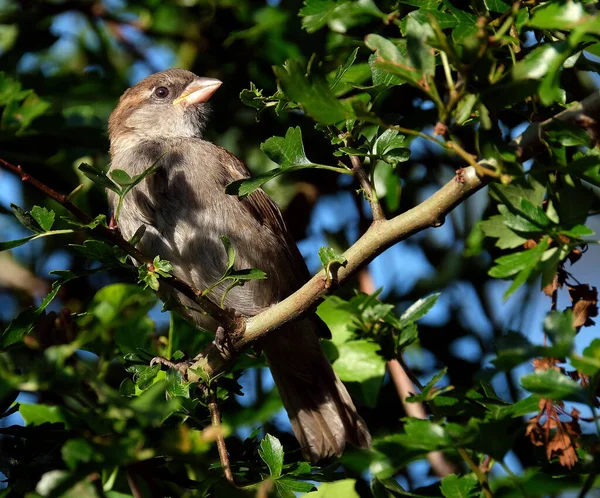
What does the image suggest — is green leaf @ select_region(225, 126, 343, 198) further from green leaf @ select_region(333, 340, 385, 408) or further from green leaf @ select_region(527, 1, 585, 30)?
green leaf @ select_region(333, 340, 385, 408)

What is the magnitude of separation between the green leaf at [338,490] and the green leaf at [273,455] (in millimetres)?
273

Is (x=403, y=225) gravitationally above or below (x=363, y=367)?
above

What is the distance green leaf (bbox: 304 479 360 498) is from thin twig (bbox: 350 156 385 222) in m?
1.04

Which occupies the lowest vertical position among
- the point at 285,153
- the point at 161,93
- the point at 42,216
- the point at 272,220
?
the point at 272,220

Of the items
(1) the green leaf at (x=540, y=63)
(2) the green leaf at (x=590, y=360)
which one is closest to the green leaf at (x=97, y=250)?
(1) the green leaf at (x=540, y=63)

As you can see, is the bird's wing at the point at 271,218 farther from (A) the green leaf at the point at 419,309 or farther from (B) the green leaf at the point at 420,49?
(B) the green leaf at the point at 420,49

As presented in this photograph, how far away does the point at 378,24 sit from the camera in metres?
3.80

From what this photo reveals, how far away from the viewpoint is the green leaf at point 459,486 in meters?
2.42

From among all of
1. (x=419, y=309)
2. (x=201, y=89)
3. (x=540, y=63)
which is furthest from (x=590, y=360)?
(x=201, y=89)

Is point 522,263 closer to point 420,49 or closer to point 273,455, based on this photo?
point 420,49

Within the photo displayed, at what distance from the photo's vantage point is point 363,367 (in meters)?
4.25

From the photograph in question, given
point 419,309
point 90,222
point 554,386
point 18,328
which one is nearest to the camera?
point 554,386

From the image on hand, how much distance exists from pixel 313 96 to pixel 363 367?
2264 millimetres

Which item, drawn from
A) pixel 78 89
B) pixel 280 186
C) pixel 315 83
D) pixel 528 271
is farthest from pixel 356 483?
pixel 78 89
